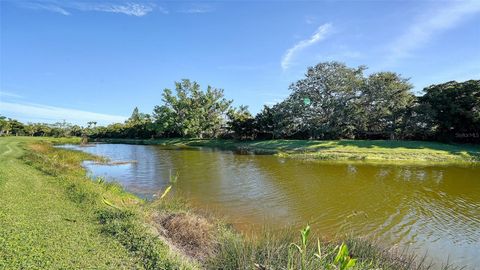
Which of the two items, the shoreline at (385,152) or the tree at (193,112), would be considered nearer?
the shoreline at (385,152)

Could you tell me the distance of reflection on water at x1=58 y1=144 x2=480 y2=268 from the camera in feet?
27.3

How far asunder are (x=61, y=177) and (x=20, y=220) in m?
5.61

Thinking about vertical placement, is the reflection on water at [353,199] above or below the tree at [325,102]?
below

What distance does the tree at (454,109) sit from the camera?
3259 cm

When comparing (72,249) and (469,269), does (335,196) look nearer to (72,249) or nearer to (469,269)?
(469,269)

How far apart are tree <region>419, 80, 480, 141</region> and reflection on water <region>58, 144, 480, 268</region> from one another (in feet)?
51.0

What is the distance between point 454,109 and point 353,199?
94.4ft

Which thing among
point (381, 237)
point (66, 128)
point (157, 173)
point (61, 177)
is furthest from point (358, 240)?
point (66, 128)

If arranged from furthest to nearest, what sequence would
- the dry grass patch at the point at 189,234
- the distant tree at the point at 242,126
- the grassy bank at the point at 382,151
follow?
1. the distant tree at the point at 242,126
2. the grassy bank at the point at 382,151
3. the dry grass patch at the point at 189,234

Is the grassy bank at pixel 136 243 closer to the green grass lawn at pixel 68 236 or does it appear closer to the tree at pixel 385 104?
the green grass lawn at pixel 68 236

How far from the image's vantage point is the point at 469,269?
6.40 metres

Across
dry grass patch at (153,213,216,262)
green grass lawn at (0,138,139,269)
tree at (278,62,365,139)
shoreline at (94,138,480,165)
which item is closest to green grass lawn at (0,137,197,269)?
green grass lawn at (0,138,139,269)

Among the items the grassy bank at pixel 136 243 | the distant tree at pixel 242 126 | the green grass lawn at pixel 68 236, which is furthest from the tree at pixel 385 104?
the green grass lawn at pixel 68 236

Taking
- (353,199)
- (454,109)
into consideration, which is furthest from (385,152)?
(353,199)
